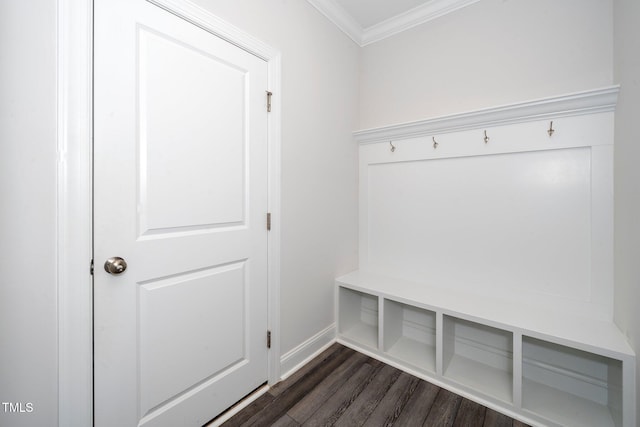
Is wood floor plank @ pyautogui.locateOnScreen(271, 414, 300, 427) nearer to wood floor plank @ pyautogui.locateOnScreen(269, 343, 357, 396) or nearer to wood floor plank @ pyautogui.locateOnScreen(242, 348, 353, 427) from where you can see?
wood floor plank @ pyautogui.locateOnScreen(242, 348, 353, 427)

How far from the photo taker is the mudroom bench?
1.35m

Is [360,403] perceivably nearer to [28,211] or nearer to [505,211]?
[505,211]

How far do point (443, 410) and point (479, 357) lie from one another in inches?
22.4

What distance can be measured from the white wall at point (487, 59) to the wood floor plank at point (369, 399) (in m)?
1.90

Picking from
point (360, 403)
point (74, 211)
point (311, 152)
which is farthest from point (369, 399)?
point (74, 211)

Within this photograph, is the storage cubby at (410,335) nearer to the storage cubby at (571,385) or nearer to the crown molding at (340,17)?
the storage cubby at (571,385)

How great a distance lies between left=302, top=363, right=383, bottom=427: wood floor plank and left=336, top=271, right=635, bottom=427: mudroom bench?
19 centimetres

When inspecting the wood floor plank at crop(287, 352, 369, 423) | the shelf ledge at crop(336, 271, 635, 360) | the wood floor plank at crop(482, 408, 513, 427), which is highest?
the shelf ledge at crop(336, 271, 635, 360)

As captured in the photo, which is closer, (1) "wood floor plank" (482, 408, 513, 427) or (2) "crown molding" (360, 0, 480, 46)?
(1) "wood floor plank" (482, 408, 513, 427)

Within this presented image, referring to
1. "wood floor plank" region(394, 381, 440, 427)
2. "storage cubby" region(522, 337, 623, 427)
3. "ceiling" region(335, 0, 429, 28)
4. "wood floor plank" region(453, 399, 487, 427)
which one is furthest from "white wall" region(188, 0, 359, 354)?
"storage cubby" region(522, 337, 623, 427)

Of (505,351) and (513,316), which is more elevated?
(513,316)

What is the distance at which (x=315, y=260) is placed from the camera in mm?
1973

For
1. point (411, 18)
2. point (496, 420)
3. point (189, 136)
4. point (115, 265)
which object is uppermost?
point (411, 18)

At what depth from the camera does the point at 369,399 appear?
1.56m
